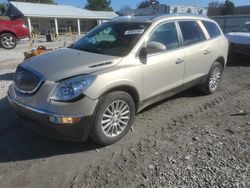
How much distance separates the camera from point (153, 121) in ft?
15.0

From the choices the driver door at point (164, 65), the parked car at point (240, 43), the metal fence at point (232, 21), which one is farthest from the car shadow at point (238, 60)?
the metal fence at point (232, 21)

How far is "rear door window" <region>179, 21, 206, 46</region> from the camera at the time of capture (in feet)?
16.0

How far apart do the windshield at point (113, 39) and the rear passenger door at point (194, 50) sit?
3.36 feet

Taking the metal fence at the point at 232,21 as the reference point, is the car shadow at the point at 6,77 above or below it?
below

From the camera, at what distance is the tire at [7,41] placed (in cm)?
1428

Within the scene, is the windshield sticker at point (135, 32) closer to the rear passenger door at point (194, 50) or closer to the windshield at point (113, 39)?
the windshield at point (113, 39)

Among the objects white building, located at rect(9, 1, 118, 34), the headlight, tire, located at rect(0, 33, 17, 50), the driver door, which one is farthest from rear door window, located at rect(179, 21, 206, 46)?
white building, located at rect(9, 1, 118, 34)

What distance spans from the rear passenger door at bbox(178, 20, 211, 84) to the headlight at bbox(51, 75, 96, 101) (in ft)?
7.68

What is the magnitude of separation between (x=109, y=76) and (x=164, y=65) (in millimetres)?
1257

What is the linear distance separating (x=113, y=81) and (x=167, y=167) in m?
1.30

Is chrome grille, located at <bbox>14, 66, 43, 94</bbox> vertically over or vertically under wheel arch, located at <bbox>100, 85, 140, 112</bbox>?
over

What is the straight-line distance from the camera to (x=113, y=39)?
4395 millimetres

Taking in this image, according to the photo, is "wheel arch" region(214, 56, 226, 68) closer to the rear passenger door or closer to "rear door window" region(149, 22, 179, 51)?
the rear passenger door

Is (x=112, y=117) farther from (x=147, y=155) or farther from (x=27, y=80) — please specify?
(x=27, y=80)
